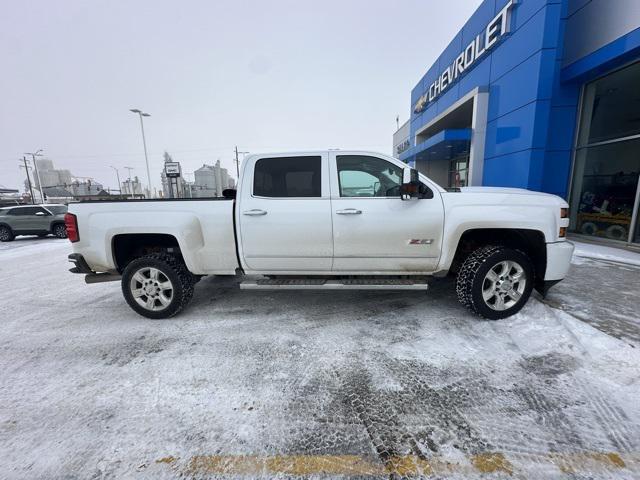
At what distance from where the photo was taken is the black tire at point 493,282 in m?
3.33

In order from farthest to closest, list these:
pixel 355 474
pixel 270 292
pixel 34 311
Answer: pixel 270 292
pixel 34 311
pixel 355 474

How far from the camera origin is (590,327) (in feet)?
10.7

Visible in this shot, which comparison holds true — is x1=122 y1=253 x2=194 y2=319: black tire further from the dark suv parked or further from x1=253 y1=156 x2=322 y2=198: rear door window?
the dark suv parked

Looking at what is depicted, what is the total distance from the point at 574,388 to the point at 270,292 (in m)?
3.64

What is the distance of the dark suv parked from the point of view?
12.4 metres

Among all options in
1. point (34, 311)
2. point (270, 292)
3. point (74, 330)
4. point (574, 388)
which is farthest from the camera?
point (270, 292)

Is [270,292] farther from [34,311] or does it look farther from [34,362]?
[34,311]

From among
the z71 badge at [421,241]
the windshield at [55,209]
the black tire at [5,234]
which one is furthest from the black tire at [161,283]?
the black tire at [5,234]

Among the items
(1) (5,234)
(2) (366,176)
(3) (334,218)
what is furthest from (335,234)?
(1) (5,234)

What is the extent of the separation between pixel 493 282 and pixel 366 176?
6.31 feet

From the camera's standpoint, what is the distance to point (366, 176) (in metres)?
3.60

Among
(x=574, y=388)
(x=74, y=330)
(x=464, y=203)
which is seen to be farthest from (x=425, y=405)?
(x=74, y=330)

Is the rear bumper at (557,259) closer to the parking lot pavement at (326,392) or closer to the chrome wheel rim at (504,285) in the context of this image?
the chrome wheel rim at (504,285)

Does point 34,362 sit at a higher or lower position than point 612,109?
lower
